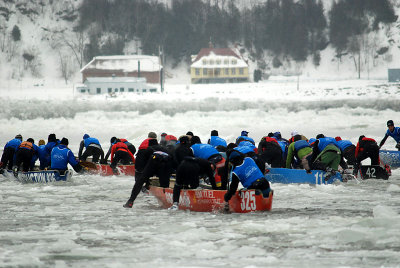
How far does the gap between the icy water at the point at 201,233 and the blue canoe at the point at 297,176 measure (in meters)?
1.09

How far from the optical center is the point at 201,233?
1015 centimetres

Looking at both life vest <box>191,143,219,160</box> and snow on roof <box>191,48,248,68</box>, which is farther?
snow on roof <box>191,48,248,68</box>

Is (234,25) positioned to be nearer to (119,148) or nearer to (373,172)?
(119,148)

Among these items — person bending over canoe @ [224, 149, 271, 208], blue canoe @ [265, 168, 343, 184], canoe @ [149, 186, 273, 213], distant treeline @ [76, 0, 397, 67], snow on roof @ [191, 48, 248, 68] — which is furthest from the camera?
distant treeline @ [76, 0, 397, 67]

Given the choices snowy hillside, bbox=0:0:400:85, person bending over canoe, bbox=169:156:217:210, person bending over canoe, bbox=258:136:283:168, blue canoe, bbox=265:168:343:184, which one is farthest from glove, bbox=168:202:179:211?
snowy hillside, bbox=0:0:400:85

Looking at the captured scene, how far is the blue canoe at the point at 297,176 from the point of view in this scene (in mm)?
15617

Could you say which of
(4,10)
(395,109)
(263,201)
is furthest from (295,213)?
(4,10)

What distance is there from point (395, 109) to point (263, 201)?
35994 mm

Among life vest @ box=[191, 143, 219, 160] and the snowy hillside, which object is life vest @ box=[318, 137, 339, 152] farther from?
the snowy hillside

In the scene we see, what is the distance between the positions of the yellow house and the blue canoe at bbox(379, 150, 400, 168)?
6759cm

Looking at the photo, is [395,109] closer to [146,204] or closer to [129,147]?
[129,147]

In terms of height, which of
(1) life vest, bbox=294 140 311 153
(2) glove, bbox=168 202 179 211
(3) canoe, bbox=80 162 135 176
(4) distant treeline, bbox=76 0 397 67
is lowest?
(2) glove, bbox=168 202 179 211

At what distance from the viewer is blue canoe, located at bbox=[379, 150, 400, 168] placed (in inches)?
798

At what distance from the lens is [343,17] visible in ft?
354
